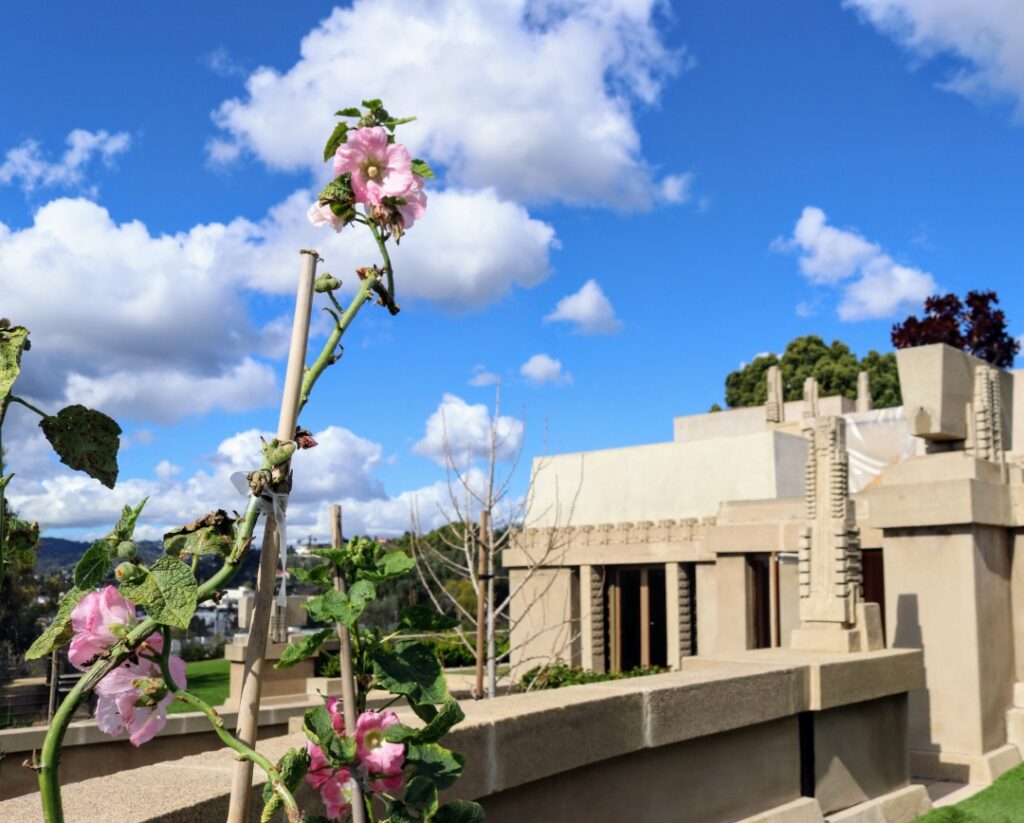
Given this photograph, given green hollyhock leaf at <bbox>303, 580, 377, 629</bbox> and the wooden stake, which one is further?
the wooden stake

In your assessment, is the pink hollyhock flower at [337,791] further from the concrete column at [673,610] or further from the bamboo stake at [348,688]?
the concrete column at [673,610]

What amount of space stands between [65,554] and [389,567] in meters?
35.0

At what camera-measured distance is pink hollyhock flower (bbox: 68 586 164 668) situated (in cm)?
156

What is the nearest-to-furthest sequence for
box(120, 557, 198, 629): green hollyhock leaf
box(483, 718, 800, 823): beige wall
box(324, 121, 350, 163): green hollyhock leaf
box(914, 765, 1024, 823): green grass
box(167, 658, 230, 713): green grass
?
box(120, 557, 198, 629): green hollyhock leaf → box(324, 121, 350, 163): green hollyhock leaf → box(483, 718, 800, 823): beige wall → box(914, 765, 1024, 823): green grass → box(167, 658, 230, 713): green grass

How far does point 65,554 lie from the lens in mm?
33406

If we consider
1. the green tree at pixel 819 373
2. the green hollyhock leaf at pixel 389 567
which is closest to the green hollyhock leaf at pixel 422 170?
the green hollyhock leaf at pixel 389 567

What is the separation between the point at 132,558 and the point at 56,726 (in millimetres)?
266

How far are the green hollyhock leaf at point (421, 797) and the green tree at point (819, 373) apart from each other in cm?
4611

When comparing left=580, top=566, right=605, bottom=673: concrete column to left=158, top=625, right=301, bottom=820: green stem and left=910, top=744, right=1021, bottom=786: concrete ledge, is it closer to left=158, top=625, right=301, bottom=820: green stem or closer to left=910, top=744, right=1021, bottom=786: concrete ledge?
left=910, top=744, right=1021, bottom=786: concrete ledge

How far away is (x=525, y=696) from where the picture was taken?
4.10 m

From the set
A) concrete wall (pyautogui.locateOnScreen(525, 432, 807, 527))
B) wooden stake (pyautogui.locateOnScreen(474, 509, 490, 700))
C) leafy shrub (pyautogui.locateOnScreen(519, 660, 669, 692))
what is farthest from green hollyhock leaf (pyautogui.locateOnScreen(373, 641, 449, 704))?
concrete wall (pyautogui.locateOnScreen(525, 432, 807, 527))

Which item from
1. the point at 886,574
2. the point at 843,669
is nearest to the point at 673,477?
the point at 886,574

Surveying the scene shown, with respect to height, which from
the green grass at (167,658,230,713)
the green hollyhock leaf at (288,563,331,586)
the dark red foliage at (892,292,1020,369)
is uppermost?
the dark red foliage at (892,292,1020,369)

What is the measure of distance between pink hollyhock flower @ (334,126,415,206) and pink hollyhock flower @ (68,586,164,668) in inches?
32.8
